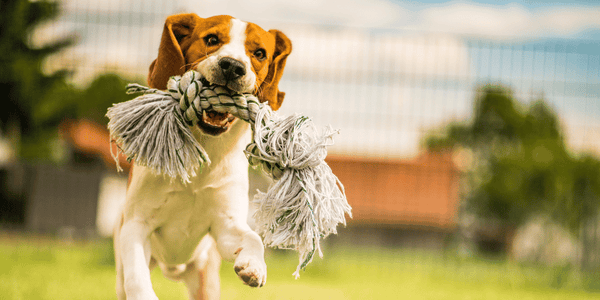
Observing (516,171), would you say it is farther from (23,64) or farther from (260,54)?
(260,54)

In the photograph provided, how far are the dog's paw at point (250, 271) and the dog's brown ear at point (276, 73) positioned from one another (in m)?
0.77

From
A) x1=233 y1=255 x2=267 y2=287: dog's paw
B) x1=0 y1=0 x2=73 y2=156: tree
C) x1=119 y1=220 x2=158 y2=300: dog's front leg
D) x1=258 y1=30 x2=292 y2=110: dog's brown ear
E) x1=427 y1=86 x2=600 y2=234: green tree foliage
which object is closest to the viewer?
x1=233 y1=255 x2=267 y2=287: dog's paw

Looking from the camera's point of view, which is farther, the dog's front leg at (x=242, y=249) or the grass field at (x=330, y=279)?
the grass field at (x=330, y=279)

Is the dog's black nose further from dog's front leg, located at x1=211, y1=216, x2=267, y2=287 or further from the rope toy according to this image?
dog's front leg, located at x1=211, y1=216, x2=267, y2=287

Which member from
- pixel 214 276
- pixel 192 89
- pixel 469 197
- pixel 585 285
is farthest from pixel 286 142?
pixel 469 197

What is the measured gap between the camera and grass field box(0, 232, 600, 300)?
16.1ft

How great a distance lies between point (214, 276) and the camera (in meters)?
3.13

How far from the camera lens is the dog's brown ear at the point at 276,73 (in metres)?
2.51

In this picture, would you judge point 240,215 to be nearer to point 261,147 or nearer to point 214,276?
point 261,147

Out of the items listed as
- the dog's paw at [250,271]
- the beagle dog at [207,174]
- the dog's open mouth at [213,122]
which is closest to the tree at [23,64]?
the beagle dog at [207,174]

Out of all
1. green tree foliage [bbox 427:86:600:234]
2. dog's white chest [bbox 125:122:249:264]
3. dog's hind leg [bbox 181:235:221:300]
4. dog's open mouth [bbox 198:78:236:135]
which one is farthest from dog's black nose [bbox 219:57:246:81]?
green tree foliage [bbox 427:86:600:234]

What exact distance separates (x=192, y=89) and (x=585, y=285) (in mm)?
7844

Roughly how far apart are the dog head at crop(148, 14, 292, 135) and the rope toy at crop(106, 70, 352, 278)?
75mm

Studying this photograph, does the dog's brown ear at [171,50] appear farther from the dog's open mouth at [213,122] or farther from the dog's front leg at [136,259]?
the dog's front leg at [136,259]
